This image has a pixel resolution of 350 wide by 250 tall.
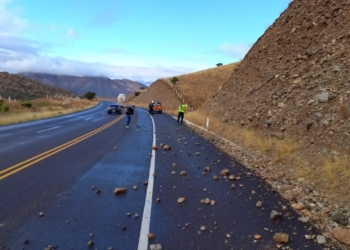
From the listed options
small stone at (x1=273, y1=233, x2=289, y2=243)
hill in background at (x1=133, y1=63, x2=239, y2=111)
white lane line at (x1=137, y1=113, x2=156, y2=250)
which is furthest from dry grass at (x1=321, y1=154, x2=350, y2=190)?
hill in background at (x1=133, y1=63, x2=239, y2=111)

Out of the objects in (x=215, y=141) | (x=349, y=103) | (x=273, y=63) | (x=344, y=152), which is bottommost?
(x=215, y=141)

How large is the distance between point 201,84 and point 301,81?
65940 mm

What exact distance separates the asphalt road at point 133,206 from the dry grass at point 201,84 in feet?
189

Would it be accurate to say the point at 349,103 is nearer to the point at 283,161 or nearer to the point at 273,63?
the point at 283,161

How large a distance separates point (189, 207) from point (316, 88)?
9361mm

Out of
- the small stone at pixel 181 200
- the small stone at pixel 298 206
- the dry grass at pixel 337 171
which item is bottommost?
the small stone at pixel 181 200

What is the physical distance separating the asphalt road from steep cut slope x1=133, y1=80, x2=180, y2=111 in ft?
178

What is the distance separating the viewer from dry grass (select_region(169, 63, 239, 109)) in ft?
232

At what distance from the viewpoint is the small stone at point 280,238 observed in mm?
4598

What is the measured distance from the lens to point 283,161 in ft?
32.3

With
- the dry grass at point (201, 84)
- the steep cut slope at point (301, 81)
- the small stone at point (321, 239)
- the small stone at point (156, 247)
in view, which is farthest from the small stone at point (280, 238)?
the dry grass at point (201, 84)

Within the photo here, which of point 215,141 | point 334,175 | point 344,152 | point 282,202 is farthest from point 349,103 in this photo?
point 215,141

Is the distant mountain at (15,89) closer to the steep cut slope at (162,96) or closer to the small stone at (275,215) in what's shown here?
the steep cut slope at (162,96)

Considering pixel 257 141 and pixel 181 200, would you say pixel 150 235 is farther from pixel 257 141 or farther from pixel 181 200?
pixel 257 141
